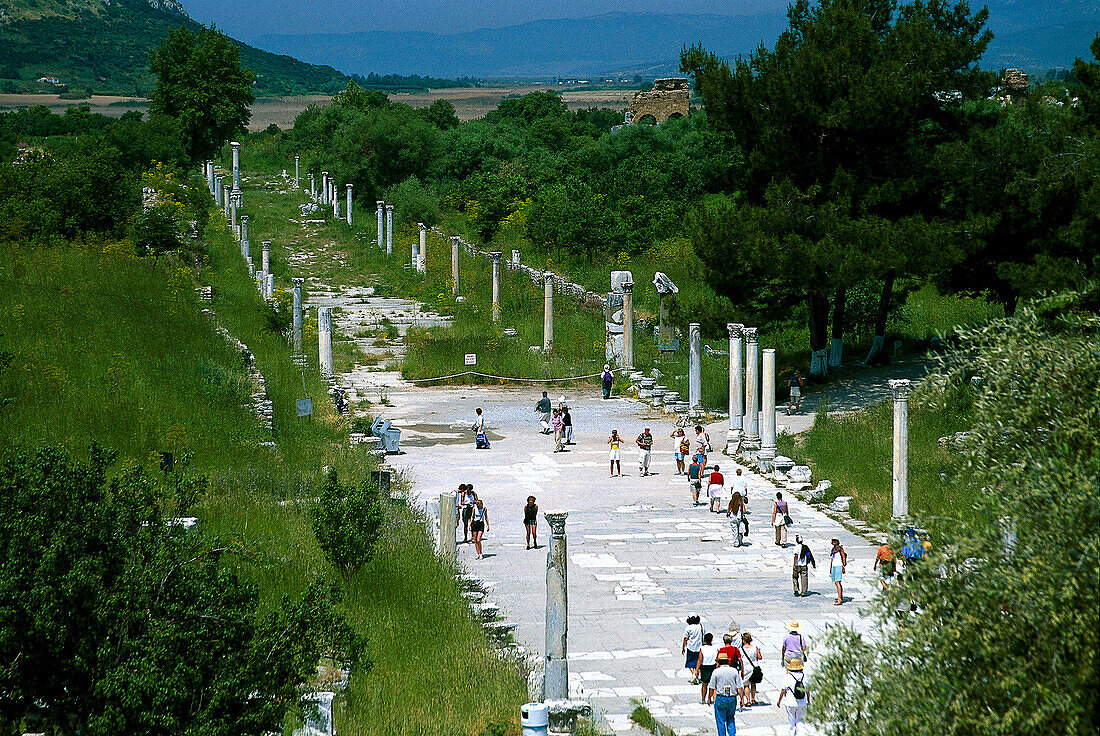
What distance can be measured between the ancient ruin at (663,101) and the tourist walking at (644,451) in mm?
64018

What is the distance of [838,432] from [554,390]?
11885mm

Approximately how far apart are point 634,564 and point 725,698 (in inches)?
294

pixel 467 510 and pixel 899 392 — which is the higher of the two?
pixel 899 392

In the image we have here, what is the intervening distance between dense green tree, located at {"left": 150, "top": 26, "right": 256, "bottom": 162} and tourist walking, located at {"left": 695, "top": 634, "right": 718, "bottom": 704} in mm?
56665

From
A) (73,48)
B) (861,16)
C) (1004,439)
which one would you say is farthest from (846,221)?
(73,48)

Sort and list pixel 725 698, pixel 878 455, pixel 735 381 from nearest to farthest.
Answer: pixel 725 698 → pixel 878 455 → pixel 735 381

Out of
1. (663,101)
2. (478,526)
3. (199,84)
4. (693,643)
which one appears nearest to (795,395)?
(478,526)

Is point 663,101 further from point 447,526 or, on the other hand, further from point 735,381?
point 447,526

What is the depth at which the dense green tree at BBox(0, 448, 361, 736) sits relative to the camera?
1005 centimetres

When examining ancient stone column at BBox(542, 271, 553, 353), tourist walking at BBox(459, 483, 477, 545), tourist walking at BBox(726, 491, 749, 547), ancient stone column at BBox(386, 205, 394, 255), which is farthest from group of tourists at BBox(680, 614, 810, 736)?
ancient stone column at BBox(386, 205, 394, 255)

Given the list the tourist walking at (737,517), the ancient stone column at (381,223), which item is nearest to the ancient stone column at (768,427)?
the tourist walking at (737,517)

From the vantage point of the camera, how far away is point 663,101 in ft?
300

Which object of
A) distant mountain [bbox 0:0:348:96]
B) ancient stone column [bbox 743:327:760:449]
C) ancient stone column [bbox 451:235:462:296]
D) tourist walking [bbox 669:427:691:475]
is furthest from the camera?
distant mountain [bbox 0:0:348:96]

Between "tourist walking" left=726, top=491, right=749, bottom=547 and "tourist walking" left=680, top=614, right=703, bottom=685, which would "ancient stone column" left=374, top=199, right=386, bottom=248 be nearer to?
"tourist walking" left=726, top=491, right=749, bottom=547
